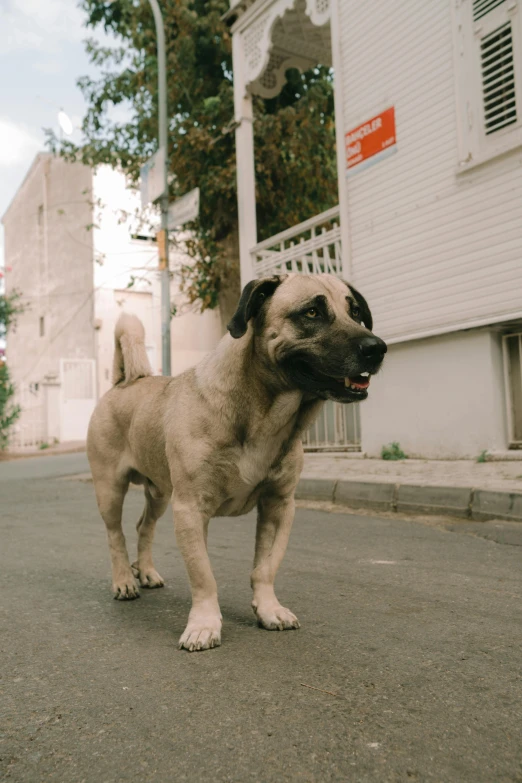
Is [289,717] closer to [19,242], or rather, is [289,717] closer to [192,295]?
[192,295]

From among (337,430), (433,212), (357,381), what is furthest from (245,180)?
(357,381)

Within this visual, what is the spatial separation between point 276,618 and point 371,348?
115 centimetres

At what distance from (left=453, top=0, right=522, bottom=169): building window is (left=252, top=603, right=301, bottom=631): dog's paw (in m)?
5.83

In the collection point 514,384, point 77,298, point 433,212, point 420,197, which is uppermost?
point 77,298

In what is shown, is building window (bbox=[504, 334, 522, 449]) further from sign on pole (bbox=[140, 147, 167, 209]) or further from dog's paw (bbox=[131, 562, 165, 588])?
sign on pole (bbox=[140, 147, 167, 209])

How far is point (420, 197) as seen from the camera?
26.8ft

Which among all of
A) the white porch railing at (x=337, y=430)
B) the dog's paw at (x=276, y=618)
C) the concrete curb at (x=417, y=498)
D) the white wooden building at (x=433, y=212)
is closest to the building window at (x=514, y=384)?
the white wooden building at (x=433, y=212)

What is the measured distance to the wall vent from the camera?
7.19 m

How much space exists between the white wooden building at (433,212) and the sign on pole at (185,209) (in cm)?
147

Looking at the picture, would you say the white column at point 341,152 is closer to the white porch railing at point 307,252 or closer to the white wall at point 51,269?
the white porch railing at point 307,252

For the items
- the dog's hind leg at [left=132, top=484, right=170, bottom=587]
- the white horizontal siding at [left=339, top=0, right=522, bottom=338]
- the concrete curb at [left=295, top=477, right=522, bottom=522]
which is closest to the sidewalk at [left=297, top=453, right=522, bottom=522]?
the concrete curb at [left=295, top=477, right=522, bottom=522]

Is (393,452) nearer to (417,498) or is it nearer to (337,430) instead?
A: (337,430)

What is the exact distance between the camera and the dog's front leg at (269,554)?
2.82 meters

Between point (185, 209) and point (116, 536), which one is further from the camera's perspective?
point (185, 209)
